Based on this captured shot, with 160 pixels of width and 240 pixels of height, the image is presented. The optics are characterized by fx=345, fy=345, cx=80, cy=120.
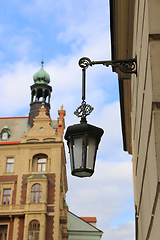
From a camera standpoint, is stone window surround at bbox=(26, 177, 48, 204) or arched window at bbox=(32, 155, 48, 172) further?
arched window at bbox=(32, 155, 48, 172)

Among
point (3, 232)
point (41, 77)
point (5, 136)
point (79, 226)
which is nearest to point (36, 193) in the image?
point (3, 232)

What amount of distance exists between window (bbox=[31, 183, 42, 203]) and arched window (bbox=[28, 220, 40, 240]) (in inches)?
80.8

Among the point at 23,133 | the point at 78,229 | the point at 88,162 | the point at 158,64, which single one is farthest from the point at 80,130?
the point at 78,229

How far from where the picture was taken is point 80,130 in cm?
505

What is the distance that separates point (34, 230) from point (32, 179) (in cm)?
501

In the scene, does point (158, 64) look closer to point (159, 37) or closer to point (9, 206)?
point (159, 37)

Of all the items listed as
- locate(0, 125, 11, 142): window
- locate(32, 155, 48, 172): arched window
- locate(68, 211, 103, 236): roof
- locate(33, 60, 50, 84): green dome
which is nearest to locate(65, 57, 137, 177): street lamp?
locate(32, 155, 48, 172): arched window

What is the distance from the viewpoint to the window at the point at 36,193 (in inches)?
1372

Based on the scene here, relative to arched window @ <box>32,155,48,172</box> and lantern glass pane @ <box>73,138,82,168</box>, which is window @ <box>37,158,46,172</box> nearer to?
arched window @ <box>32,155,48,172</box>

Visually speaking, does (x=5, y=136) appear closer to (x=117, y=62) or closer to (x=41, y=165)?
(x=41, y=165)

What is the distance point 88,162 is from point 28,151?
1297 inches

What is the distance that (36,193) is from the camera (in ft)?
115

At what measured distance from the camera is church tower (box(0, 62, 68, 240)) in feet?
112

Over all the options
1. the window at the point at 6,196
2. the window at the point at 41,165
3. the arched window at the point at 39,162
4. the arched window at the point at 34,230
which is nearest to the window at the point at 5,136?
the arched window at the point at 39,162
